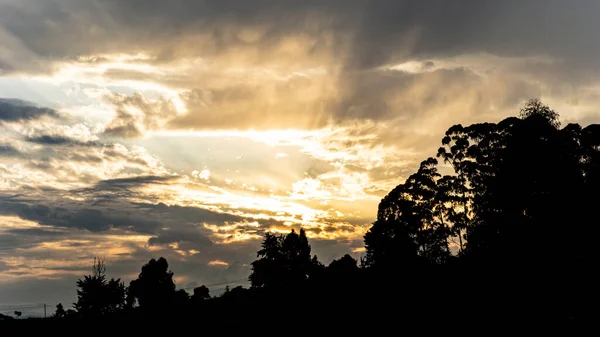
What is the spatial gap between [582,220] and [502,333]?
40974 mm

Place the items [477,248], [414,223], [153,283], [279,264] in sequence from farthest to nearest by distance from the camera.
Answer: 1. [153,283]
2. [279,264]
3. [414,223]
4. [477,248]

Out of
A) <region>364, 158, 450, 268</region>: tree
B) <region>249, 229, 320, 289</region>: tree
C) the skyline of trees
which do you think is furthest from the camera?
<region>249, 229, 320, 289</region>: tree

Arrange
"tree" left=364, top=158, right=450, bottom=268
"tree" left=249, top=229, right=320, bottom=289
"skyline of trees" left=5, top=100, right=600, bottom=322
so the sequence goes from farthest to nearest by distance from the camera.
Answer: "tree" left=249, top=229, right=320, bottom=289 < "tree" left=364, top=158, right=450, bottom=268 < "skyline of trees" left=5, top=100, right=600, bottom=322

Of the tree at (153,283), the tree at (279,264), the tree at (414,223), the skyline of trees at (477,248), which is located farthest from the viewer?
the tree at (153,283)

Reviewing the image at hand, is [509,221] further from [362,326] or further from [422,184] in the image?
[362,326]

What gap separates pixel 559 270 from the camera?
125 feet

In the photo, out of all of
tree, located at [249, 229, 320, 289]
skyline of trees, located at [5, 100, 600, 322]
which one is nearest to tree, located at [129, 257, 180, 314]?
skyline of trees, located at [5, 100, 600, 322]

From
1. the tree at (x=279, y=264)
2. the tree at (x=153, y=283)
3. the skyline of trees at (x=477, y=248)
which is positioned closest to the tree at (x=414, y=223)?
the skyline of trees at (x=477, y=248)

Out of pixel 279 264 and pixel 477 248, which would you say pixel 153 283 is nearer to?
pixel 279 264

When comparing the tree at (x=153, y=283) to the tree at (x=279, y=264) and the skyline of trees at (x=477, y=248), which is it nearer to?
the skyline of trees at (x=477, y=248)

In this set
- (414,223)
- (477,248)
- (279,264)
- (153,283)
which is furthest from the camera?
(153,283)

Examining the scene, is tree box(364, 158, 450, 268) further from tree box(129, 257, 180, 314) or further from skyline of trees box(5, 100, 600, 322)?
tree box(129, 257, 180, 314)

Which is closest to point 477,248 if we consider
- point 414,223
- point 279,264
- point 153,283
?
point 414,223

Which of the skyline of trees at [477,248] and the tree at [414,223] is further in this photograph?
the tree at [414,223]
